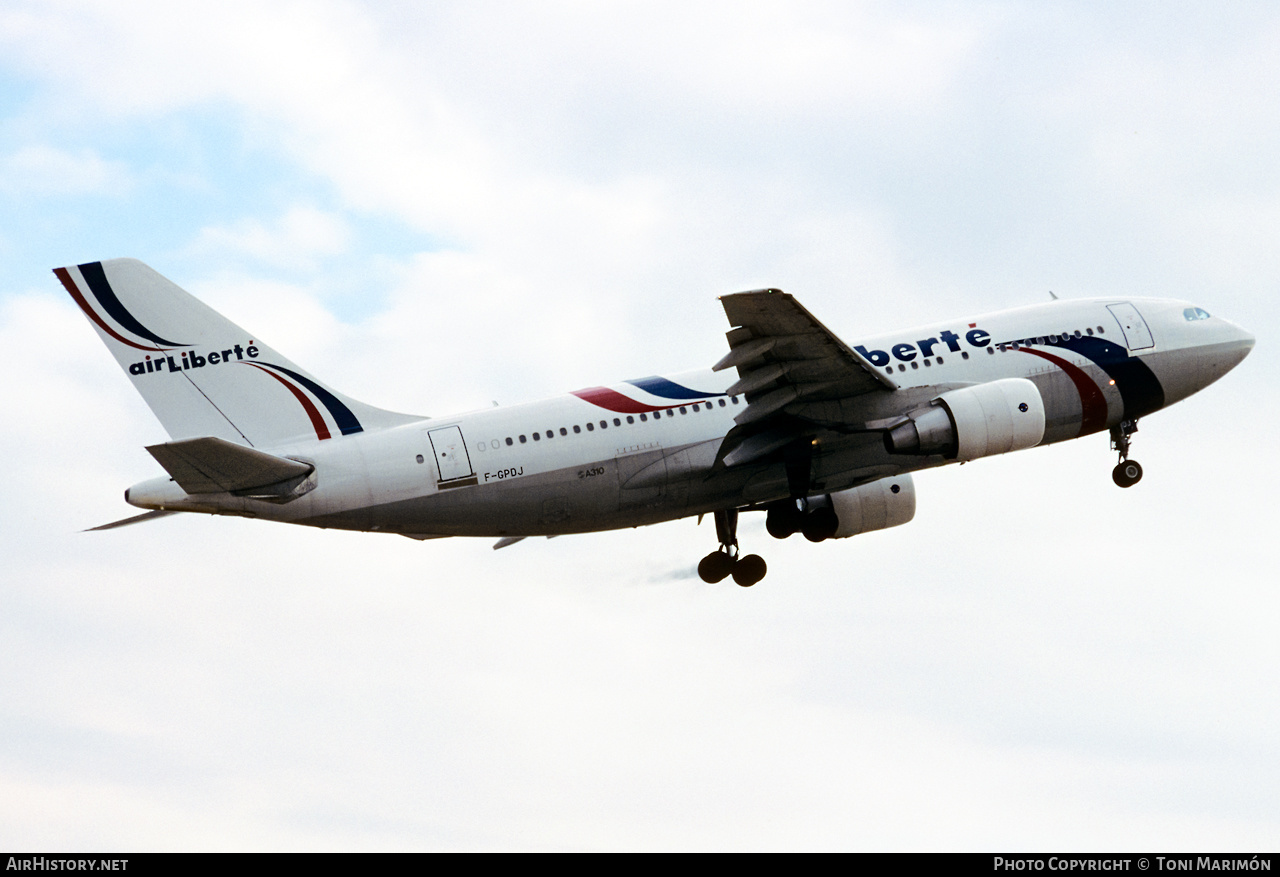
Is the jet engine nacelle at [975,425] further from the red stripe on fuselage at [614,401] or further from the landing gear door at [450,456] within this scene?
the landing gear door at [450,456]

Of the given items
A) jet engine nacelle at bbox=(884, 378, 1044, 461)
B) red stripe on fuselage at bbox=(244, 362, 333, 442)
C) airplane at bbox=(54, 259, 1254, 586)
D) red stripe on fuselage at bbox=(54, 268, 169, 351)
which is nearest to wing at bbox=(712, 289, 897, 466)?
airplane at bbox=(54, 259, 1254, 586)

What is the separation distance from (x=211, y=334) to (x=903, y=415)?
14877 millimetres

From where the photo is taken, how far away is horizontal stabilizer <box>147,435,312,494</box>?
26.1m

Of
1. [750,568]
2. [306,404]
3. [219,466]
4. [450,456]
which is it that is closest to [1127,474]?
[750,568]

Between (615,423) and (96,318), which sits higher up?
(96,318)

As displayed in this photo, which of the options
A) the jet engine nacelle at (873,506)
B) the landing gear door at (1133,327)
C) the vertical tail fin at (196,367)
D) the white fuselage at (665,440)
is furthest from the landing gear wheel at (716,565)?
the landing gear door at (1133,327)

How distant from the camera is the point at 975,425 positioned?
3023 cm

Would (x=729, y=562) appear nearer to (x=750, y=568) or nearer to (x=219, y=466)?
(x=750, y=568)

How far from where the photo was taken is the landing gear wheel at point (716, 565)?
34969 mm

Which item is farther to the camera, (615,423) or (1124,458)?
(1124,458)

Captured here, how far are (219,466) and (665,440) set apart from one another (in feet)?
31.1

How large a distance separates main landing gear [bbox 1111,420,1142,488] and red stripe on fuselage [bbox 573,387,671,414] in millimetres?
11552

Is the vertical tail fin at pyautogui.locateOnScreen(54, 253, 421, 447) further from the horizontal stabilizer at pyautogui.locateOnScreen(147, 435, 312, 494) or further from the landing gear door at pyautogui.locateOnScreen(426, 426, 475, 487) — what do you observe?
the landing gear door at pyautogui.locateOnScreen(426, 426, 475, 487)
